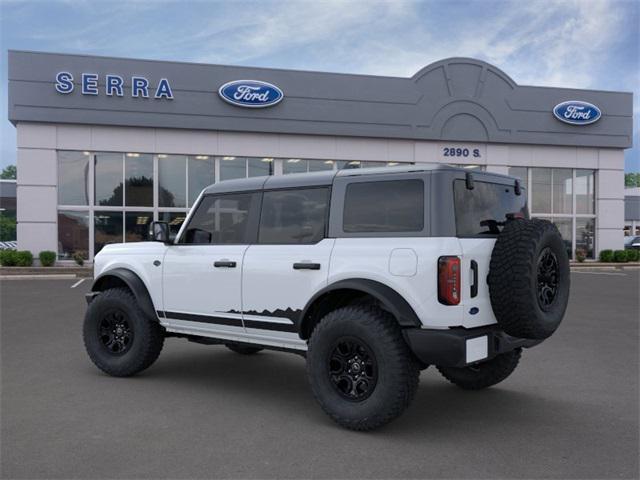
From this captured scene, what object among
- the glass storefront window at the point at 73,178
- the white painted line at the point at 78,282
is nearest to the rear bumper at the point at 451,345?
the white painted line at the point at 78,282

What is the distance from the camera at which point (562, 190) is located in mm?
28844

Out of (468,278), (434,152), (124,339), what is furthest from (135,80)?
(468,278)

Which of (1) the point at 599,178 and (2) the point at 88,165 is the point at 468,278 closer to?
(2) the point at 88,165

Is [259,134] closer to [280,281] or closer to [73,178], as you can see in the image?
[73,178]

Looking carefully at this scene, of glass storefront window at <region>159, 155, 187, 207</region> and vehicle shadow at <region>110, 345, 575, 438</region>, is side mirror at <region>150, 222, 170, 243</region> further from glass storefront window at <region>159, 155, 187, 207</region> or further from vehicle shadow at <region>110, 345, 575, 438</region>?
glass storefront window at <region>159, 155, 187, 207</region>

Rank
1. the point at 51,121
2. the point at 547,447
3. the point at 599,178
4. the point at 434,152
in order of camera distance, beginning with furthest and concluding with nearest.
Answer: the point at 599,178 < the point at 434,152 < the point at 51,121 < the point at 547,447

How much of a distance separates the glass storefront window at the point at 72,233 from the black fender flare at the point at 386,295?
67.9ft

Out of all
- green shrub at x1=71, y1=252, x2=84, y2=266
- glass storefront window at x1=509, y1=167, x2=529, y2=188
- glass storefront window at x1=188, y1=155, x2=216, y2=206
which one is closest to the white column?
green shrub at x1=71, y1=252, x2=84, y2=266

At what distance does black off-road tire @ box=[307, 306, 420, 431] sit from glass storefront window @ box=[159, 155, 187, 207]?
20.3m

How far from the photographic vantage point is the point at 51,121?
74.0ft

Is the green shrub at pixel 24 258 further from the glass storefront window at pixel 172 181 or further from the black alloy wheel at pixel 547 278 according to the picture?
the black alloy wheel at pixel 547 278

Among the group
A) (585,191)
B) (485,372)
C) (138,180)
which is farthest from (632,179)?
(485,372)

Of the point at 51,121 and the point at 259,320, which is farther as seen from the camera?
the point at 51,121

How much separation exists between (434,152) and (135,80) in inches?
525
